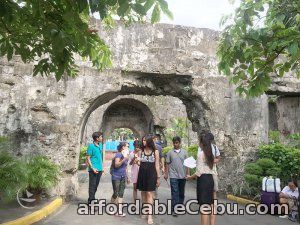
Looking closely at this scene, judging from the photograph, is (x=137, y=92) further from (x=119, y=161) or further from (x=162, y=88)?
(x=119, y=161)

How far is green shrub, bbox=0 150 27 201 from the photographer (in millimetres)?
5574

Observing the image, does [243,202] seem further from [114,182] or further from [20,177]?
[20,177]

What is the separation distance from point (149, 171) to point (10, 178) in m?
2.27

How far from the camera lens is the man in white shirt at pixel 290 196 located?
261 inches

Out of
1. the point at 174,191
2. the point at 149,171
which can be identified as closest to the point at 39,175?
the point at 149,171

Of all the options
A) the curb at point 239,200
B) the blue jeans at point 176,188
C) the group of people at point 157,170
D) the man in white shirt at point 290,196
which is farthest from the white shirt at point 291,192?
the blue jeans at point 176,188

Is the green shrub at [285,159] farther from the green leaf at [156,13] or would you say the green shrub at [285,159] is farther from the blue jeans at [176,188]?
the green leaf at [156,13]

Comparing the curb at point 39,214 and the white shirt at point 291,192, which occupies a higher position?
the white shirt at point 291,192

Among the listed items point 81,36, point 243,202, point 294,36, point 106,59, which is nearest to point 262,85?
point 294,36

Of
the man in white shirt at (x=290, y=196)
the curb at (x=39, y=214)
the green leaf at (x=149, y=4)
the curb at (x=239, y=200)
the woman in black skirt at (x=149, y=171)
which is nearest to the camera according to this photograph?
the green leaf at (x=149, y=4)

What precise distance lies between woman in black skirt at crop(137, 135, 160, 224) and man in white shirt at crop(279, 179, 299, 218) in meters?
2.56

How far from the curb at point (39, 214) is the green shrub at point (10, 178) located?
42 cm

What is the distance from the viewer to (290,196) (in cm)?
670

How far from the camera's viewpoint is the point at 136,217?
6.56 meters
